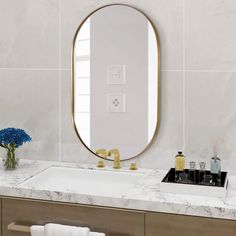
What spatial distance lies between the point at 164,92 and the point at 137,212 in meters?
0.72

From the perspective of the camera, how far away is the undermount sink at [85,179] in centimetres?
212

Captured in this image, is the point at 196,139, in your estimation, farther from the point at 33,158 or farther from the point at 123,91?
the point at 33,158

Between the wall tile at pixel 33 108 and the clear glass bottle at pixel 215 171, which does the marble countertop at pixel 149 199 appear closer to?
the clear glass bottle at pixel 215 171

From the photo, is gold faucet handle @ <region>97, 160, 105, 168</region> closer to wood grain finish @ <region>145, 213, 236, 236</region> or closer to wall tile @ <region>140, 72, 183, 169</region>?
wall tile @ <region>140, 72, 183, 169</region>

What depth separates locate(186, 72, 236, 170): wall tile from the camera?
82.1 inches

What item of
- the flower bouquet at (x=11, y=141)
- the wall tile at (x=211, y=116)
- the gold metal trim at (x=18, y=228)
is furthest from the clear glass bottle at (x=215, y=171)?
the flower bouquet at (x=11, y=141)

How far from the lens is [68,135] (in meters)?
2.36

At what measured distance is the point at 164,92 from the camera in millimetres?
2174

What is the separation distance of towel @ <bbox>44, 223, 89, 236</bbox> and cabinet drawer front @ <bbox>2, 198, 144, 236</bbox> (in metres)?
0.06

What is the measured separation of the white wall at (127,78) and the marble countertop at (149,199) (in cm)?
28

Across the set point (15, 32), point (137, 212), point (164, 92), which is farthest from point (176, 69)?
point (15, 32)

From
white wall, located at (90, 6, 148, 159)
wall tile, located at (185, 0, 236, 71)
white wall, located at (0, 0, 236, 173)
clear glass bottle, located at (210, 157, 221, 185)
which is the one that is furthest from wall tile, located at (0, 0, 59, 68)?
clear glass bottle, located at (210, 157, 221, 185)

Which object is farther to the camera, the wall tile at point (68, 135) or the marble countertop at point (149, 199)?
the wall tile at point (68, 135)

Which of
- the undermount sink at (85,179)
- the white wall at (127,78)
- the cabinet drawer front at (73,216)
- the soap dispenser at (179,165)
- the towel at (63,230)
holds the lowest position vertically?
the towel at (63,230)
